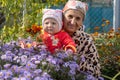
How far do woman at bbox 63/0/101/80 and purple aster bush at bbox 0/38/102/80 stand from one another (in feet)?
0.89

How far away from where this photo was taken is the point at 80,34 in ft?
11.9

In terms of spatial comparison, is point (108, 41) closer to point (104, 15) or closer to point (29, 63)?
point (29, 63)

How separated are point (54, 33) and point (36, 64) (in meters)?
0.53

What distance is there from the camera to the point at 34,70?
103 inches

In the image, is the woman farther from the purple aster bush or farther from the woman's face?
the purple aster bush

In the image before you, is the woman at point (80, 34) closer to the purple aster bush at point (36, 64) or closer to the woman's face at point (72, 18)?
the woman's face at point (72, 18)

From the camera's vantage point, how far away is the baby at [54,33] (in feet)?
10.5

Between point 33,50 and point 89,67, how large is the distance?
1.93ft

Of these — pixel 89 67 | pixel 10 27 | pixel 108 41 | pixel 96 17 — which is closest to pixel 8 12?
pixel 10 27

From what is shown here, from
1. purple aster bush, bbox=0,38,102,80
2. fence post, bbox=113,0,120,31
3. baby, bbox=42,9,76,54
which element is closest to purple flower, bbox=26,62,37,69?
purple aster bush, bbox=0,38,102,80

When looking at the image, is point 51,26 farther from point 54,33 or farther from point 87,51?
point 87,51

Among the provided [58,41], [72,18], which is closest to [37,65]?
[58,41]

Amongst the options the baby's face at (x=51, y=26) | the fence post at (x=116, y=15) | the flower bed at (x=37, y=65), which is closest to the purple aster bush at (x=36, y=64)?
the flower bed at (x=37, y=65)

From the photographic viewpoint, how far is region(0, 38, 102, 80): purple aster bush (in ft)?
8.21
